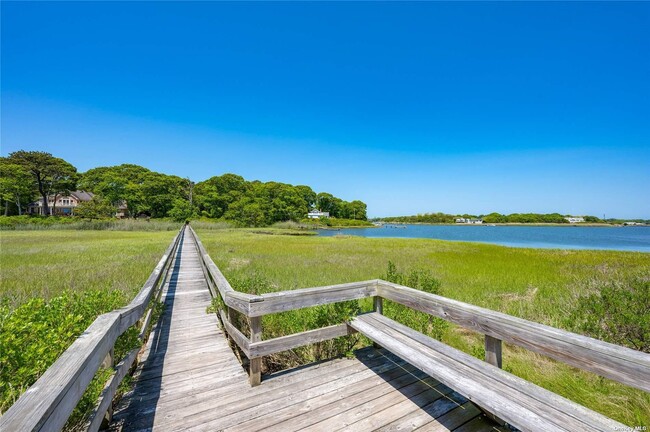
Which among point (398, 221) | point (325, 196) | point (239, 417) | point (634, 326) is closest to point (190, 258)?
point (239, 417)

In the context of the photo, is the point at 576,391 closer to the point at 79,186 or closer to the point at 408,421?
the point at 408,421

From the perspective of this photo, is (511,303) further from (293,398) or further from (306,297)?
(293,398)

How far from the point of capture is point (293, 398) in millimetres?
2936

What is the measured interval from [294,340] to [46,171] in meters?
70.6

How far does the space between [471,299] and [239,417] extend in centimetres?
753

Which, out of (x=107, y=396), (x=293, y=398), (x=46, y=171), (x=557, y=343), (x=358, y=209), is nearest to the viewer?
(x=557, y=343)

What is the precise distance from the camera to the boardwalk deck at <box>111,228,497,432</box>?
102 inches

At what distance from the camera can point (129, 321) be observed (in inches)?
123

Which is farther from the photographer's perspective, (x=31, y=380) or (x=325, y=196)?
(x=325, y=196)

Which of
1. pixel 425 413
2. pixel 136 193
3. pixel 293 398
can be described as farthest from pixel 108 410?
pixel 136 193

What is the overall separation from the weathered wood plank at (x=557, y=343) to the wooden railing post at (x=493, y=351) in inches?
5.6

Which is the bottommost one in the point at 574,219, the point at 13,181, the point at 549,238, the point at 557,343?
the point at 549,238

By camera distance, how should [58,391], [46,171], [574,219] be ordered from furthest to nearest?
[574,219]
[46,171]
[58,391]

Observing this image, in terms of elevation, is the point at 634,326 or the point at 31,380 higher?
the point at 31,380
